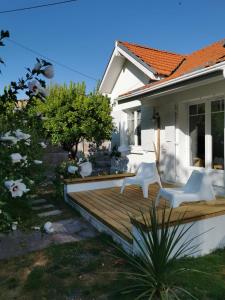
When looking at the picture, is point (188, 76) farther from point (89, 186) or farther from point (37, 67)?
point (37, 67)

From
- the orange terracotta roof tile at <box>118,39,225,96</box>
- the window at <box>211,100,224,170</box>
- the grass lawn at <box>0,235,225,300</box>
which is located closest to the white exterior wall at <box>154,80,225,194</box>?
the window at <box>211,100,224,170</box>

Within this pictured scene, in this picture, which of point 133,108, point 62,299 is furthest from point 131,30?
point 62,299

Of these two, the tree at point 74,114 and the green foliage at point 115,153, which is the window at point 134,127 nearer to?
the green foliage at point 115,153

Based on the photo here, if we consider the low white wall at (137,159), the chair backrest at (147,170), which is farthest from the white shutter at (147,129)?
the chair backrest at (147,170)

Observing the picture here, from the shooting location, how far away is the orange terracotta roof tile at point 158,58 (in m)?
10.0

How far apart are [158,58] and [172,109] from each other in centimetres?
339

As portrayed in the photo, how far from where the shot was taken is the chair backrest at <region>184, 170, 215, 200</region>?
539 cm

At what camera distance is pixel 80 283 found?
3.63 meters

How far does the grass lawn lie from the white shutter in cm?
570

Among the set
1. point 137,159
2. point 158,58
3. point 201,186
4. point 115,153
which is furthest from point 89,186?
point 158,58

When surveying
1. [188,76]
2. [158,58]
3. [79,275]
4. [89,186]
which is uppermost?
[158,58]

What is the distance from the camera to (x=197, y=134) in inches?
320

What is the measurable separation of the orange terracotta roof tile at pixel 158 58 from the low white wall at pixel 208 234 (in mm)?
6345

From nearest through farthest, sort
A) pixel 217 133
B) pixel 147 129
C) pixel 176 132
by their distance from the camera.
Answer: pixel 217 133 → pixel 176 132 → pixel 147 129
